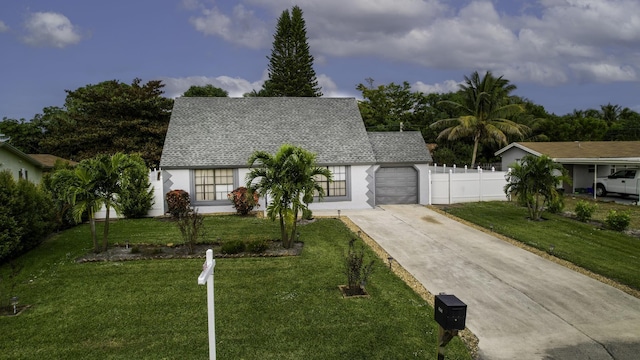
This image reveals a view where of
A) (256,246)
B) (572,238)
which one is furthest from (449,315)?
(572,238)

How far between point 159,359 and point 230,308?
1960 millimetres

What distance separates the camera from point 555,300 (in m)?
8.62

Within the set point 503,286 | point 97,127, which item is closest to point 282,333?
point 503,286

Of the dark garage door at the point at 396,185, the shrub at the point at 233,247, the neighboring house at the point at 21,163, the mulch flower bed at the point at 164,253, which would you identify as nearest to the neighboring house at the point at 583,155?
the dark garage door at the point at 396,185

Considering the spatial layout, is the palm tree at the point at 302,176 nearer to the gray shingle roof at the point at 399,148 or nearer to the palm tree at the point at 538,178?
the palm tree at the point at 538,178

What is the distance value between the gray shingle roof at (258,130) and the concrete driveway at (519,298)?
23.4 feet

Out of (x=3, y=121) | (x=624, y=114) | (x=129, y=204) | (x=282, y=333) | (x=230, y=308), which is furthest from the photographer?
(x=624, y=114)

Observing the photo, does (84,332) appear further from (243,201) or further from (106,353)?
(243,201)

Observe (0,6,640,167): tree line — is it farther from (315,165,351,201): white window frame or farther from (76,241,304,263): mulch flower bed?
(76,241,304,263): mulch flower bed

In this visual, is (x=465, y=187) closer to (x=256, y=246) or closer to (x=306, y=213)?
(x=306, y=213)

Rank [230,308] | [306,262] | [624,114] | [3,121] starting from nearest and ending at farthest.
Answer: [230,308] < [306,262] < [3,121] < [624,114]

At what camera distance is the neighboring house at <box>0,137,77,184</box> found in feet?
64.1

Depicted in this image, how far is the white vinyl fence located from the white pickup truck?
21.8 ft

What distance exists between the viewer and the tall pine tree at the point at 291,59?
46.5 m
